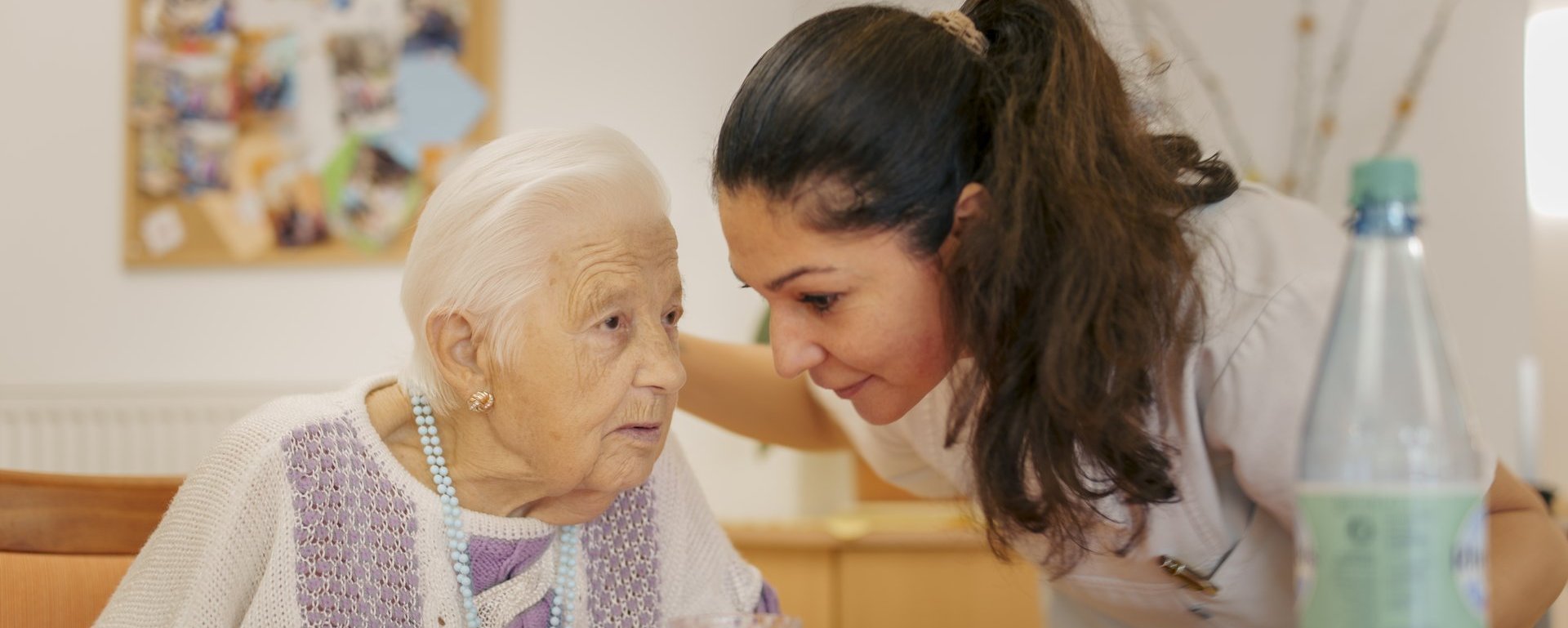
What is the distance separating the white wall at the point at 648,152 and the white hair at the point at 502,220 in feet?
7.04

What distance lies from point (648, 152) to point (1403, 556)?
330 cm

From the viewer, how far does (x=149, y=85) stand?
3.93m

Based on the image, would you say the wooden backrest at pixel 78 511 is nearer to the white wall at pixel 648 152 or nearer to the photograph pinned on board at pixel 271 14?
the white wall at pixel 648 152

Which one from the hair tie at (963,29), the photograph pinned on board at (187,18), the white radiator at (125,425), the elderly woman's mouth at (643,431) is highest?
the photograph pinned on board at (187,18)

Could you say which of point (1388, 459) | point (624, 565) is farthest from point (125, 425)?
point (1388, 459)

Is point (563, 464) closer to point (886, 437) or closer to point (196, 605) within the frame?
point (196, 605)

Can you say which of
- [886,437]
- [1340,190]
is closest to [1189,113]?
[1340,190]

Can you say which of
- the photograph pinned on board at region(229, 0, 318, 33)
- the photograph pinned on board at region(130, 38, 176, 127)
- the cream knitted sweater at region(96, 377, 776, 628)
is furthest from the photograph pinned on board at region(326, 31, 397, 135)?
the cream knitted sweater at region(96, 377, 776, 628)

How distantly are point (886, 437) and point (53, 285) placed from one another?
130 inches

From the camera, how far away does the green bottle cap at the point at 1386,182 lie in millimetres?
571

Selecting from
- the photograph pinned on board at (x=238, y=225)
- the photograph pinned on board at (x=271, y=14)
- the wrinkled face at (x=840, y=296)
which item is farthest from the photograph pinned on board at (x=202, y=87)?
the wrinkled face at (x=840, y=296)

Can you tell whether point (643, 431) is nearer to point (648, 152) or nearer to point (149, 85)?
point (648, 152)

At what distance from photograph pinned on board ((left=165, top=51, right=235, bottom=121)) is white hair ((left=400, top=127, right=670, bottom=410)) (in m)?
2.92

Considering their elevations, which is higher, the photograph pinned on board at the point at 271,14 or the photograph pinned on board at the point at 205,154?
the photograph pinned on board at the point at 271,14
